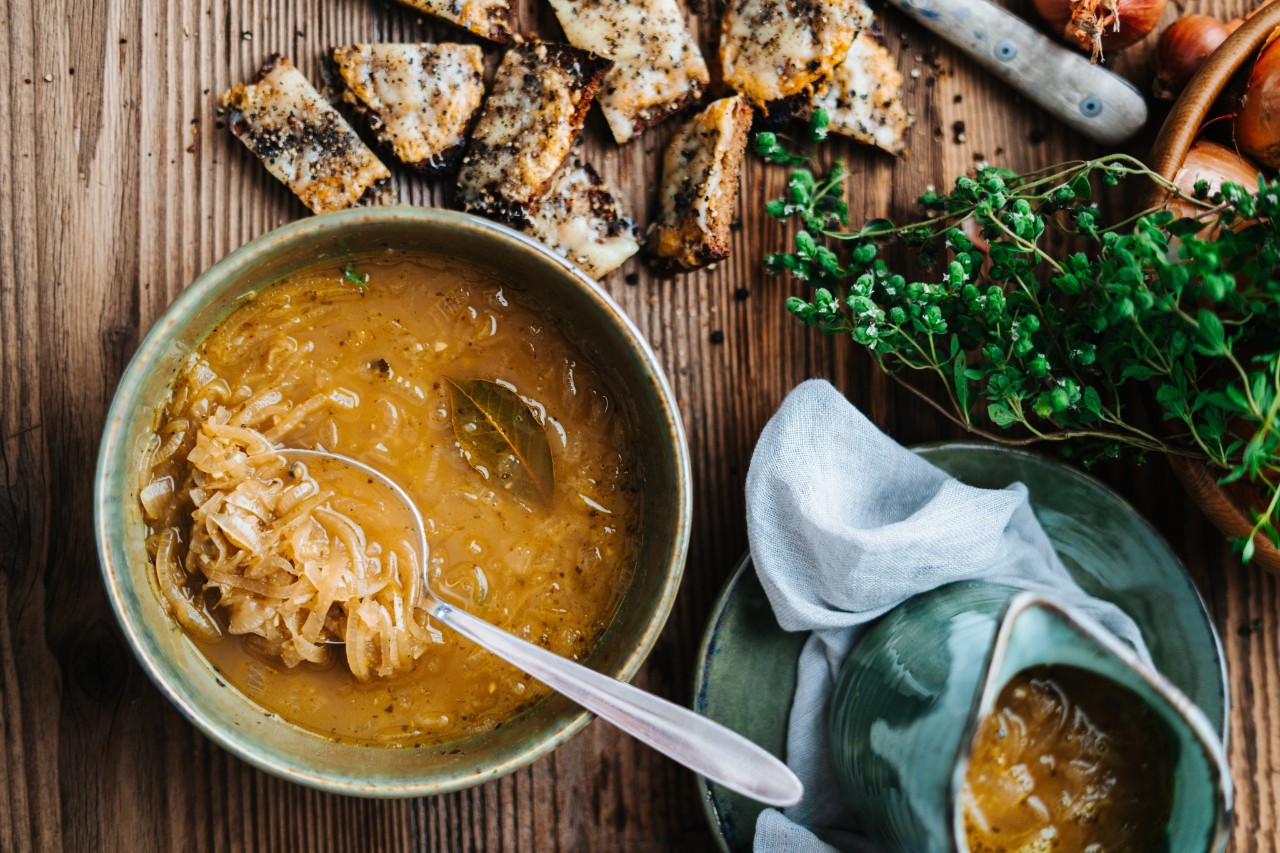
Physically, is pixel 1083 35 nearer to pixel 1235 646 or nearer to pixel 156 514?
pixel 1235 646

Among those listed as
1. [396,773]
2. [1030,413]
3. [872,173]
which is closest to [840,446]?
[1030,413]

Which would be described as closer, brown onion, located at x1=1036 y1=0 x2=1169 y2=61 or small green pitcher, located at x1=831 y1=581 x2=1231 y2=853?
small green pitcher, located at x1=831 y1=581 x2=1231 y2=853

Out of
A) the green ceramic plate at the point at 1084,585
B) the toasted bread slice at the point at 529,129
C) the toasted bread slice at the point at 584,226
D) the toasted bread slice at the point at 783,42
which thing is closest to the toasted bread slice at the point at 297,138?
the toasted bread slice at the point at 529,129

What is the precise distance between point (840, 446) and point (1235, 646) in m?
0.98

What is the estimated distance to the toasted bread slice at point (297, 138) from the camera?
185 centimetres

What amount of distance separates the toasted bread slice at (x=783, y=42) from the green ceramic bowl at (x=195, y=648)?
0.67 metres

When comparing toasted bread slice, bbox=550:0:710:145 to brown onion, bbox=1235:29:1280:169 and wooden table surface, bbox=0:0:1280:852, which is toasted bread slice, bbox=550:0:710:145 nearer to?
wooden table surface, bbox=0:0:1280:852

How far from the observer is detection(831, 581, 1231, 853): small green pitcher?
4.12 feet

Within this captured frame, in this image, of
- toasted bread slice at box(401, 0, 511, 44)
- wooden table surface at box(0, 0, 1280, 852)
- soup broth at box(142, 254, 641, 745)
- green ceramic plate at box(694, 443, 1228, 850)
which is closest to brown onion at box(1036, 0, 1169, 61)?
wooden table surface at box(0, 0, 1280, 852)

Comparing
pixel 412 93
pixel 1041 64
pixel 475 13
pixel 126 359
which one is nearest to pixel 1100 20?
pixel 1041 64

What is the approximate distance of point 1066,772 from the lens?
148cm

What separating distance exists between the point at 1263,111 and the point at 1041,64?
408mm

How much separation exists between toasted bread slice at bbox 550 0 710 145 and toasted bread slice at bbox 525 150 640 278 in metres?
0.13

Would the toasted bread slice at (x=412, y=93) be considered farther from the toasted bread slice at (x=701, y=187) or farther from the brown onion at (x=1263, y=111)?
the brown onion at (x=1263, y=111)
